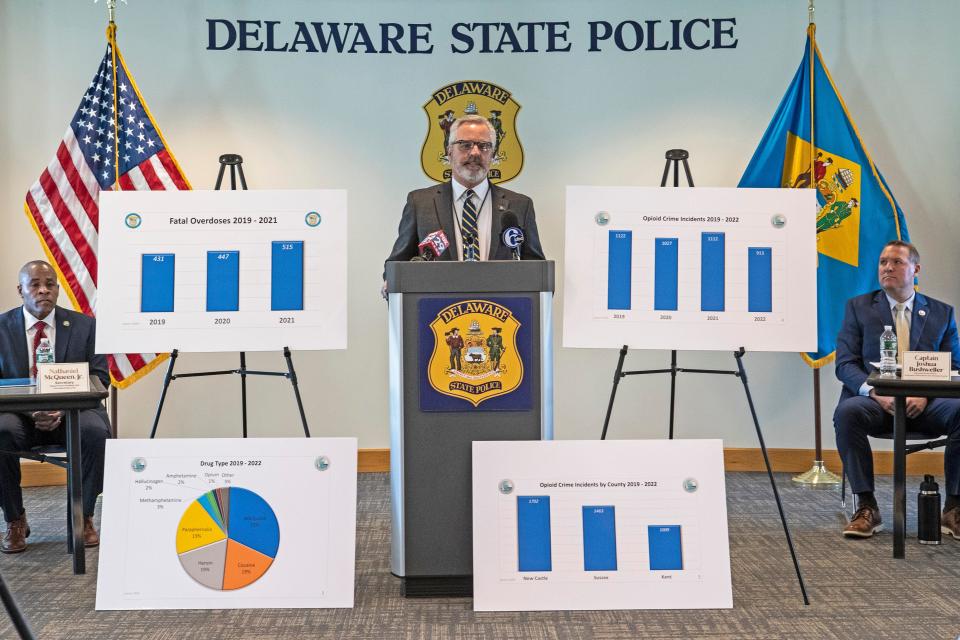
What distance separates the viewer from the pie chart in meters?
2.52

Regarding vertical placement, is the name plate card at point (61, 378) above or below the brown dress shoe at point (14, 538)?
above

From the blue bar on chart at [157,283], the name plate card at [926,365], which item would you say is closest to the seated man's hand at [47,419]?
the blue bar on chart at [157,283]

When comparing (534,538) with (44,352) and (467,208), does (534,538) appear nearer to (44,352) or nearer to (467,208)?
(467,208)

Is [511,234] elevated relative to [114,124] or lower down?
lower down

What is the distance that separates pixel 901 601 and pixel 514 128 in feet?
10.9

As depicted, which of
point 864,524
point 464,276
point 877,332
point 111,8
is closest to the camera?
point 464,276

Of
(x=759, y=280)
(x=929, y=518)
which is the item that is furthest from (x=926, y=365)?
(x=759, y=280)

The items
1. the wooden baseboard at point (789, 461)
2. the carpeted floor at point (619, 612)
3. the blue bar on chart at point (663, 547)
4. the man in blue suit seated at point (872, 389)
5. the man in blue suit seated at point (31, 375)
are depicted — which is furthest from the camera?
the wooden baseboard at point (789, 461)

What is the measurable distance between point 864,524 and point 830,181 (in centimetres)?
201

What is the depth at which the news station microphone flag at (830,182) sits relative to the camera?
4.66 m

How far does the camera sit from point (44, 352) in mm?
3588

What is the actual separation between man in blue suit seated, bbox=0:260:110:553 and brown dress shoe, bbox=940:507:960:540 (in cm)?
352

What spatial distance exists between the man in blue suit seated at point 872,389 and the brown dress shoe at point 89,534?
10.2 ft

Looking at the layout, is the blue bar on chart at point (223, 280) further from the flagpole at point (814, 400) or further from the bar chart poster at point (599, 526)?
the flagpole at point (814, 400)
